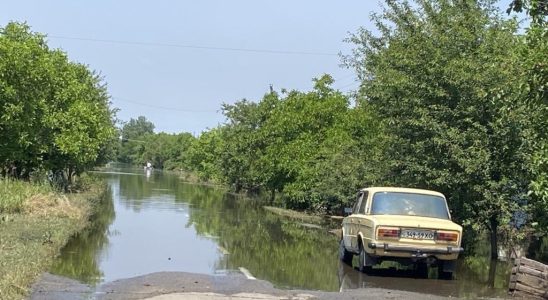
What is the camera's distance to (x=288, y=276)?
1277cm

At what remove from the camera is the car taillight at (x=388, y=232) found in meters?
12.0

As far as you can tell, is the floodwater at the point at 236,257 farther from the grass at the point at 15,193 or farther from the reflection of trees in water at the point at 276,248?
the grass at the point at 15,193

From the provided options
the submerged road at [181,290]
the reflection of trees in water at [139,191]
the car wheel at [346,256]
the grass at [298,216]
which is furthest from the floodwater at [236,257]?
the reflection of trees in water at [139,191]

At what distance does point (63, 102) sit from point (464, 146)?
53.5 feet

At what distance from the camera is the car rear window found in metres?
13.0

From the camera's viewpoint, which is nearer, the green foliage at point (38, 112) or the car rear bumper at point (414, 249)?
the car rear bumper at point (414, 249)

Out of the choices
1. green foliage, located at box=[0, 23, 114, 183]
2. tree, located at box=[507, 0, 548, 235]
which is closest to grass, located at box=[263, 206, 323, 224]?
green foliage, located at box=[0, 23, 114, 183]

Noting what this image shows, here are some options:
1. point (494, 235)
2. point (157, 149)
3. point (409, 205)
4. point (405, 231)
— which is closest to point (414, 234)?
point (405, 231)

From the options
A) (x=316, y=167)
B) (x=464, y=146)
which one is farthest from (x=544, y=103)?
(x=316, y=167)

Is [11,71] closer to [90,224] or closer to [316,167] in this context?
[90,224]

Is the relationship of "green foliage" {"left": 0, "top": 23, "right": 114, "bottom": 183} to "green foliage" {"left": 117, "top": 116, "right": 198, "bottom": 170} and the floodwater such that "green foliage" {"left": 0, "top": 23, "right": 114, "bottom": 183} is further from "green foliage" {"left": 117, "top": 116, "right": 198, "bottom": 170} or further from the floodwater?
"green foliage" {"left": 117, "top": 116, "right": 198, "bottom": 170}

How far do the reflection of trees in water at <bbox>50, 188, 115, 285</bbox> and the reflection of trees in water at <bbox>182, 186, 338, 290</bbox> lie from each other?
109 inches

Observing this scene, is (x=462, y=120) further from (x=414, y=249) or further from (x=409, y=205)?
(x=414, y=249)

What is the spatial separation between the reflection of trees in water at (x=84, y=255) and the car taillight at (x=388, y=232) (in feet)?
16.7
